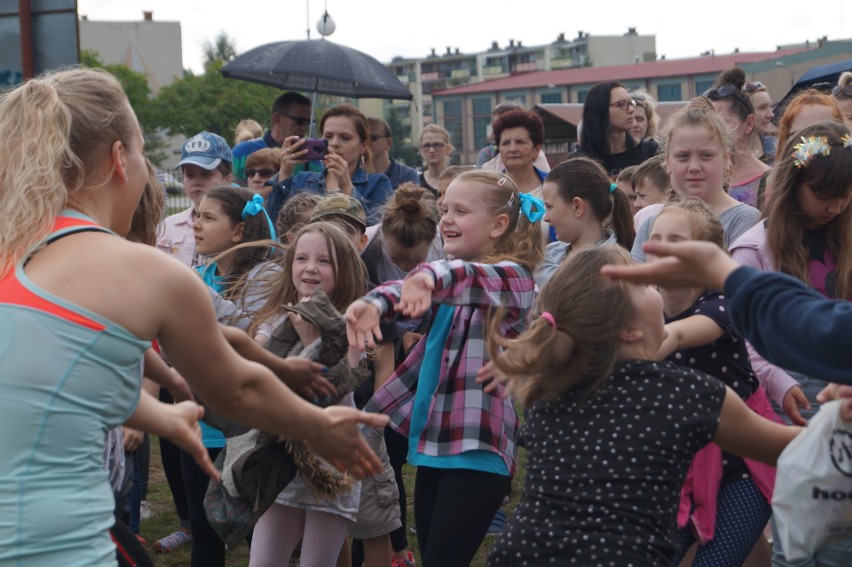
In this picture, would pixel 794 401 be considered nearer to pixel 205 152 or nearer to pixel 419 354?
pixel 419 354

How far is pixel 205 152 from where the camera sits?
7.86 m

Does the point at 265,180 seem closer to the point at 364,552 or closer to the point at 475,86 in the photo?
the point at 364,552

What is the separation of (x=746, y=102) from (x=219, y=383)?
547cm

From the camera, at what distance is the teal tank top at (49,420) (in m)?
2.32

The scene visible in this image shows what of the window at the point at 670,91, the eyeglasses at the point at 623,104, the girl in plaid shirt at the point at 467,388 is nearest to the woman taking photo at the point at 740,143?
the eyeglasses at the point at 623,104

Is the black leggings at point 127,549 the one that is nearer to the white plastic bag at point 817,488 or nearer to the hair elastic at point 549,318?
the hair elastic at point 549,318

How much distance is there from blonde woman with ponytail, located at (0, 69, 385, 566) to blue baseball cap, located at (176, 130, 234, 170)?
498 cm

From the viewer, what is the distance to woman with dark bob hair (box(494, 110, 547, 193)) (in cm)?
732

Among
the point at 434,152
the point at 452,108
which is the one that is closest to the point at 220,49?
the point at 452,108

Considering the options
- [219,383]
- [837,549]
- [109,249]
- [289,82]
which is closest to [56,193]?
[109,249]

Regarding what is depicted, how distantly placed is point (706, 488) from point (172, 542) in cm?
361

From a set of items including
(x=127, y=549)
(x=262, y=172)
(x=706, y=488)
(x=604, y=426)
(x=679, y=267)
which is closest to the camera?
(x=679, y=267)

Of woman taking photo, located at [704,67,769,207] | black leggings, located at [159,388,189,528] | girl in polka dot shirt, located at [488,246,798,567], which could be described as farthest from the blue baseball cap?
girl in polka dot shirt, located at [488,246,798,567]

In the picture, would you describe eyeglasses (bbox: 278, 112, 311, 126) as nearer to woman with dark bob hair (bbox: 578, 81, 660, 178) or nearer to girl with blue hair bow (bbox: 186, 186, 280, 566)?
woman with dark bob hair (bbox: 578, 81, 660, 178)
